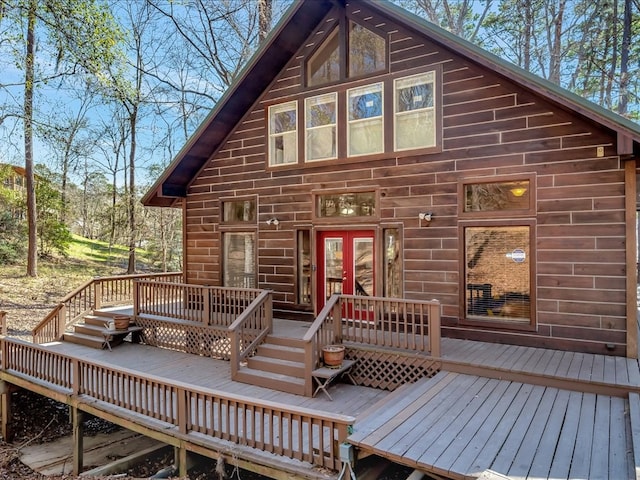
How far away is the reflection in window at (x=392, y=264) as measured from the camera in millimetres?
7637

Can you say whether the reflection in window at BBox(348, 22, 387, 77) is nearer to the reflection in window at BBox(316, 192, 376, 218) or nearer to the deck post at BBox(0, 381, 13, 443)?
the reflection in window at BBox(316, 192, 376, 218)

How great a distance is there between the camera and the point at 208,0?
1501 centimetres

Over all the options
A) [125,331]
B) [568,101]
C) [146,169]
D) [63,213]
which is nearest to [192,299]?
[125,331]

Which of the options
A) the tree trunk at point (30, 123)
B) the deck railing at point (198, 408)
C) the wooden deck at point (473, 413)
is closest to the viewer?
the wooden deck at point (473, 413)

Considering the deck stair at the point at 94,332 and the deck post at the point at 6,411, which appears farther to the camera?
the deck stair at the point at 94,332

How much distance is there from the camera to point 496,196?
6.77 m

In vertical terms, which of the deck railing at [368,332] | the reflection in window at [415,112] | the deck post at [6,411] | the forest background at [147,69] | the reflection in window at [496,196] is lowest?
the deck post at [6,411]

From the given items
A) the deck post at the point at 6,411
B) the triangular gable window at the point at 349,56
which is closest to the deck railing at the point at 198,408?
the deck post at the point at 6,411

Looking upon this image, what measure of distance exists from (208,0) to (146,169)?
402 inches

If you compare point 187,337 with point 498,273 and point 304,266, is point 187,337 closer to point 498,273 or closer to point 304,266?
point 304,266

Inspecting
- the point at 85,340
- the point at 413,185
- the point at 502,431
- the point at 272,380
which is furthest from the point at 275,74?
the point at 502,431

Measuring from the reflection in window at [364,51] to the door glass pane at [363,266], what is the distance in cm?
330

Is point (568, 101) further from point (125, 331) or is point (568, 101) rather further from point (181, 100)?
point (181, 100)

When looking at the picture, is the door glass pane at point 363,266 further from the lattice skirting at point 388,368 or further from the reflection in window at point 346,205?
the lattice skirting at point 388,368
